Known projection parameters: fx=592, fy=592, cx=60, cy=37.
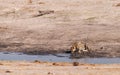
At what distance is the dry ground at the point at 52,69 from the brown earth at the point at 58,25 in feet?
21.3

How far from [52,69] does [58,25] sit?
1654 centimetres

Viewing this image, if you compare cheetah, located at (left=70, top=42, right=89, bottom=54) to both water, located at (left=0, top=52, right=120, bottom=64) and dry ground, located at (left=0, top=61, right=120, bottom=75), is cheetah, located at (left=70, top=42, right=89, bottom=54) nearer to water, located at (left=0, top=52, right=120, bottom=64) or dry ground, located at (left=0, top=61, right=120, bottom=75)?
water, located at (left=0, top=52, right=120, bottom=64)

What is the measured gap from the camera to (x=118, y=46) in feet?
107

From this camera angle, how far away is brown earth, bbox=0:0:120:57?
33.9 m

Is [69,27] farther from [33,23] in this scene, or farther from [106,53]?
[106,53]

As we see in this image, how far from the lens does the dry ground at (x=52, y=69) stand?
2207 cm

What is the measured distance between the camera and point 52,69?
23375 mm

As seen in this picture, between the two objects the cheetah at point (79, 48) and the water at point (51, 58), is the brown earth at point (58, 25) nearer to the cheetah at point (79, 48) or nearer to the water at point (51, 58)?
the cheetah at point (79, 48)

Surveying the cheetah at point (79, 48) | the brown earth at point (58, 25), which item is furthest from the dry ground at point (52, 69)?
the brown earth at point (58, 25)

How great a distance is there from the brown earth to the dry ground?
21.3 feet

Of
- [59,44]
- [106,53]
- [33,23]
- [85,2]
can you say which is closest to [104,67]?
[106,53]

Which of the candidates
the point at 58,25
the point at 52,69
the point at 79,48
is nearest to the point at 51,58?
the point at 79,48

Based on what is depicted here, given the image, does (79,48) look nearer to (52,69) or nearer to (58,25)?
(52,69)

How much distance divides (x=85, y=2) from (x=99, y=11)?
3950 mm
